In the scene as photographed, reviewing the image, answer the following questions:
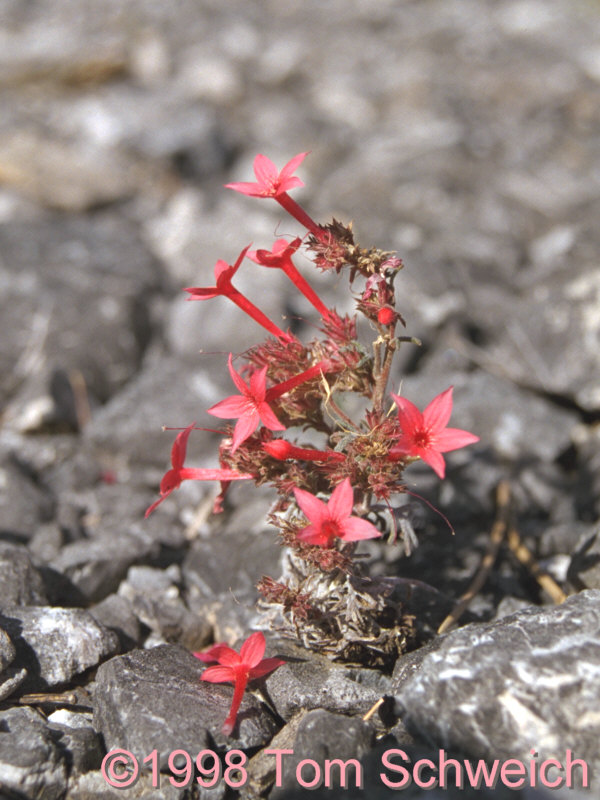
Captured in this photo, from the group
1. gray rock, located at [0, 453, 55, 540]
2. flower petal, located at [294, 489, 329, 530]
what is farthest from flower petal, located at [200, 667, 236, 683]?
gray rock, located at [0, 453, 55, 540]

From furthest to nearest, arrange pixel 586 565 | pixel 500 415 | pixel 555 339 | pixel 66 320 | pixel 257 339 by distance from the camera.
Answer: pixel 66 320, pixel 257 339, pixel 555 339, pixel 500 415, pixel 586 565

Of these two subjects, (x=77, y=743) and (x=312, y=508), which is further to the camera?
(x=77, y=743)

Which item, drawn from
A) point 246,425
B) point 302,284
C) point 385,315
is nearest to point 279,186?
point 302,284

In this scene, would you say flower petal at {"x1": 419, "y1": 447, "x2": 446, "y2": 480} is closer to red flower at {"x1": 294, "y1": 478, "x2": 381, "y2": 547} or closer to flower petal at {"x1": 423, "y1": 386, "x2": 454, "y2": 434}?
flower petal at {"x1": 423, "y1": 386, "x2": 454, "y2": 434}

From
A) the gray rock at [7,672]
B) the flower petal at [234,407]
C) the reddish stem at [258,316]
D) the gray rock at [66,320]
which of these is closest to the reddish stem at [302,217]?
the reddish stem at [258,316]

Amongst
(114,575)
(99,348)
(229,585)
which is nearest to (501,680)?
(229,585)

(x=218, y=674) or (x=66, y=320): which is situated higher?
(x=66, y=320)

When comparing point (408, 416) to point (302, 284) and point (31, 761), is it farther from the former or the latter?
point (31, 761)

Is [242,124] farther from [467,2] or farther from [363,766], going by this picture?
[363,766]
